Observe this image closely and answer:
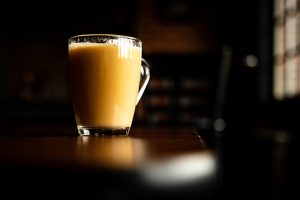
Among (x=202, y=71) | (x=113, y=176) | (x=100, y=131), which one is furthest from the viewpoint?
(x=202, y=71)

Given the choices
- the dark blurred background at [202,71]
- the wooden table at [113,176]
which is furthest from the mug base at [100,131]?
the dark blurred background at [202,71]

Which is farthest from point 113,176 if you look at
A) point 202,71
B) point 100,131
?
point 202,71

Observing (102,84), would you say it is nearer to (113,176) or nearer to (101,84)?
(101,84)

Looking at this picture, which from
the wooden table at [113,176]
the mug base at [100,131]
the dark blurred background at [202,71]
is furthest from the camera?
the dark blurred background at [202,71]

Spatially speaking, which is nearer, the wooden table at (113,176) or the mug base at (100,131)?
the wooden table at (113,176)

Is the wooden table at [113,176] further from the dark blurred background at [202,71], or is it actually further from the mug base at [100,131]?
the dark blurred background at [202,71]

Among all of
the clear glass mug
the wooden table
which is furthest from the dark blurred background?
the wooden table

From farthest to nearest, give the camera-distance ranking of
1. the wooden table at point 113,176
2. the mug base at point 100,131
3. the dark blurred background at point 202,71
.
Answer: the dark blurred background at point 202,71 < the mug base at point 100,131 < the wooden table at point 113,176

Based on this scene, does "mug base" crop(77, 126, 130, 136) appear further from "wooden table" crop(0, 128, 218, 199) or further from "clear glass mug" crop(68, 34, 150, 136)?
"wooden table" crop(0, 128, 218, 199)
